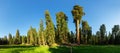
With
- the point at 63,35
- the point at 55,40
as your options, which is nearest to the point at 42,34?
the point at 55,40

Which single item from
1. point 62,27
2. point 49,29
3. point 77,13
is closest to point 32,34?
point 49,29

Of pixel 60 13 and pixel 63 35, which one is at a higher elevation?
pixel 60 13

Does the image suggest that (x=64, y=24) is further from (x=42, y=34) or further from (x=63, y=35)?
(x=42, y=34)

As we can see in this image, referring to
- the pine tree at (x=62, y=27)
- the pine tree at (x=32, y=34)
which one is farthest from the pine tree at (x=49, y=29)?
the pine tree at (x=32, y=34)

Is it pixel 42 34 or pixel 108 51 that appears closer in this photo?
pixel 108 51

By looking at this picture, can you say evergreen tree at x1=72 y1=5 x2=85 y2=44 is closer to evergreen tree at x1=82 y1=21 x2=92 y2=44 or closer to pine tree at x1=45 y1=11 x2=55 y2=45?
pine tree at x1=45 y1=11 x2=55 y2=45

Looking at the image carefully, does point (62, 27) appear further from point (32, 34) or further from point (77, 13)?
point (32, 34)

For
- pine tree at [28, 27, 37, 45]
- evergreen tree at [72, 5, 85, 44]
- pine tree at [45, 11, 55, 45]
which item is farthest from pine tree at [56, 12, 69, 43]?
pine tree at [28, 27, 37, 45]

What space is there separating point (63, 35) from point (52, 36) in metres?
4.18

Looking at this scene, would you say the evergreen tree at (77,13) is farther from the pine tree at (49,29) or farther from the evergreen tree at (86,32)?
the evergreen tree at (86,32)

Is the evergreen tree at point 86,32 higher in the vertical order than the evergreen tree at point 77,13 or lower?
lower

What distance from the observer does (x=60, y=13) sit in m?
87.0

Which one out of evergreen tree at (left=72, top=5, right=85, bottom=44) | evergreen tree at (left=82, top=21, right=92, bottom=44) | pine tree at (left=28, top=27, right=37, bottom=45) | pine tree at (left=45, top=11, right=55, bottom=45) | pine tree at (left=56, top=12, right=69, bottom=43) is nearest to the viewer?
evergreen tree at (left=72, top=5, right=85, bottom=44)

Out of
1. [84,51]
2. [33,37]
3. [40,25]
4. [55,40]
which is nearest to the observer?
[84,51]
